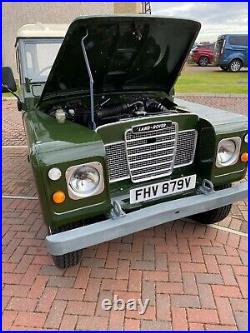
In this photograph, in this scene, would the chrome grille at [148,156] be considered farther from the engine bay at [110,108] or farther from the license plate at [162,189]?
the engine bay at [110,108]

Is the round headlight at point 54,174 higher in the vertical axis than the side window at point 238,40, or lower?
lower

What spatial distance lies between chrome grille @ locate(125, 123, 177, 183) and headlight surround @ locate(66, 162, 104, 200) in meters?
0.45

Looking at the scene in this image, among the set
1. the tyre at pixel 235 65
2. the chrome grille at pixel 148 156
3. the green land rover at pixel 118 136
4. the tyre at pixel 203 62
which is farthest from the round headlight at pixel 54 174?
the tyre at pixel 203 62

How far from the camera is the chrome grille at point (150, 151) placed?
9.62ft

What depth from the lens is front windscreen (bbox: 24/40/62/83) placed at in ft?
13.2

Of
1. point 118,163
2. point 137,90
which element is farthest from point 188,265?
point 137,90

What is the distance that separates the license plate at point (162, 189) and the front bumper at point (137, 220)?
14cm

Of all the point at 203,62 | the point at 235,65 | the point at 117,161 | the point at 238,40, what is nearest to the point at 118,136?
the point at 117,161

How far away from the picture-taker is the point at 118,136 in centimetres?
285

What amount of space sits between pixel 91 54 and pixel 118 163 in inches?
47.4

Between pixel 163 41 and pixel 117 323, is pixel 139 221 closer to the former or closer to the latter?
pixel 117 323

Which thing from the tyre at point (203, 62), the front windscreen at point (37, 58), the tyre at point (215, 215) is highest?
the front windscreen at point (37, 58)

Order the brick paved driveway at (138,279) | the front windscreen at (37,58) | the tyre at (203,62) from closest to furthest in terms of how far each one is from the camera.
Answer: the brick paved driveway at (138,279) → the front windscreen at (37,58) → the tyre at (203,62)

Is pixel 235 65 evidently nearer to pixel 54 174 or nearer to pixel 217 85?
pixel 217 85
